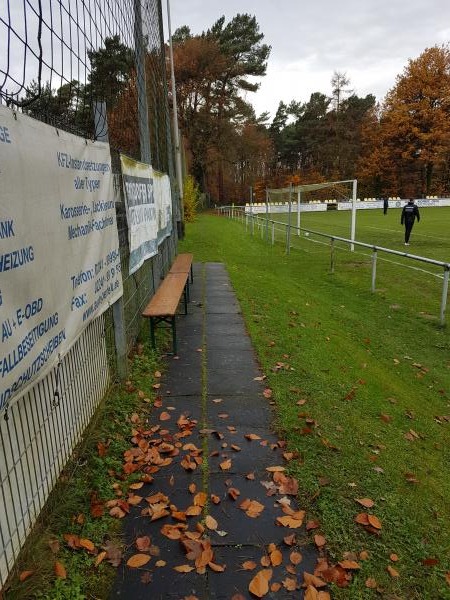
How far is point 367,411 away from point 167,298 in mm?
2848

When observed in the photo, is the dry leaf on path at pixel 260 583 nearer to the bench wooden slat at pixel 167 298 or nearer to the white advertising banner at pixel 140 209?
the bench wooden slat at pixel 167 298

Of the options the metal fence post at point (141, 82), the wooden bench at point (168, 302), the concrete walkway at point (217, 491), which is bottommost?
the concrete walkway at point (217, 491)

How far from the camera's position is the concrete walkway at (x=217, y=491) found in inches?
90.5

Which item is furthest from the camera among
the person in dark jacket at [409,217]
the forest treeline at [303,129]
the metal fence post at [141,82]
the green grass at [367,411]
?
the forest treeline at [303,129]

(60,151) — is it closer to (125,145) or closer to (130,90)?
(125,145)

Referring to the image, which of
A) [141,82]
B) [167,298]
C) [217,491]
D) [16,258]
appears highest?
[141,82]

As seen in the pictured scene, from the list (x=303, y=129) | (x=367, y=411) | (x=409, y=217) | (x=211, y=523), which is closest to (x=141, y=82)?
(x=367, y=411)

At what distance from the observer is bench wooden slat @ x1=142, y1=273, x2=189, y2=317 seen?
5.18m

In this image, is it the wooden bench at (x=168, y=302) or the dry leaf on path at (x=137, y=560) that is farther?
the wooden bench at (x=168, y=302)

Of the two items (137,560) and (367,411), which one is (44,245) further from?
(367,411)

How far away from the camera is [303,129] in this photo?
6862 cm

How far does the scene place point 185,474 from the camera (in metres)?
3.16

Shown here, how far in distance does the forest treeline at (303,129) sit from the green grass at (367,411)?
1401 inches

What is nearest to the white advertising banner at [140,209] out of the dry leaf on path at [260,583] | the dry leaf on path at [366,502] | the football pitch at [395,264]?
the dry leaf on path at [366,502]
